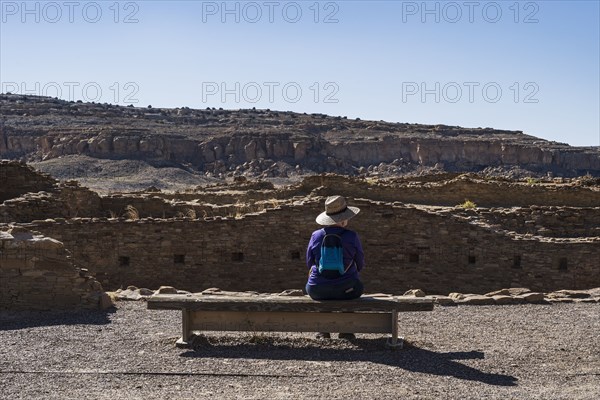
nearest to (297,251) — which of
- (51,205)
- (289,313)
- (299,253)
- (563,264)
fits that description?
(299,253)

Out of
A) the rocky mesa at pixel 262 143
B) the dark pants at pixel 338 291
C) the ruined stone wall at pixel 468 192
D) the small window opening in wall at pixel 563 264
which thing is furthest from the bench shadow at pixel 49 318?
the rocky mesa at pixel 262 143

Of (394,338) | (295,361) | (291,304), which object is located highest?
(291,304)

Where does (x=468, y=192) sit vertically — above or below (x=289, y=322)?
above

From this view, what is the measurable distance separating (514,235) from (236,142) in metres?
48.2

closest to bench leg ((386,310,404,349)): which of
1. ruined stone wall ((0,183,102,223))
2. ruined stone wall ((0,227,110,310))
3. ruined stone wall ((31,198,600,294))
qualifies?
ruined stone wall ((0,227,110,310))

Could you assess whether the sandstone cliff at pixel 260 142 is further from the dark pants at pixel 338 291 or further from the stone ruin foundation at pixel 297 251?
the dark pants at pixel 338 291

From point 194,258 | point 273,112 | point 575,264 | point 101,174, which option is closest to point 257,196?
point 194,258

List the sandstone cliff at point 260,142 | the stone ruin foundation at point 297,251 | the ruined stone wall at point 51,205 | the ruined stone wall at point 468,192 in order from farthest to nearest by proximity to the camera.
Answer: the sandstone cliff at point 260,142 → the ruined stone wall at point 468,192 → the ruined stone wall at point 51,205 → the stone ruin foundation at point 297,251

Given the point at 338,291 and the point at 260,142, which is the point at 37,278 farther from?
the point at 260,142

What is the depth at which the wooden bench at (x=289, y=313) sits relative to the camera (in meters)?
7.51

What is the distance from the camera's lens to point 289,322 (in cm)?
774

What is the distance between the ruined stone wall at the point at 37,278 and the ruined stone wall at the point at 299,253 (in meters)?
3.93

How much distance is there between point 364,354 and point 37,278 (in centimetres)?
424

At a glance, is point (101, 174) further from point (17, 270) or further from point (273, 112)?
point (17, 270)
